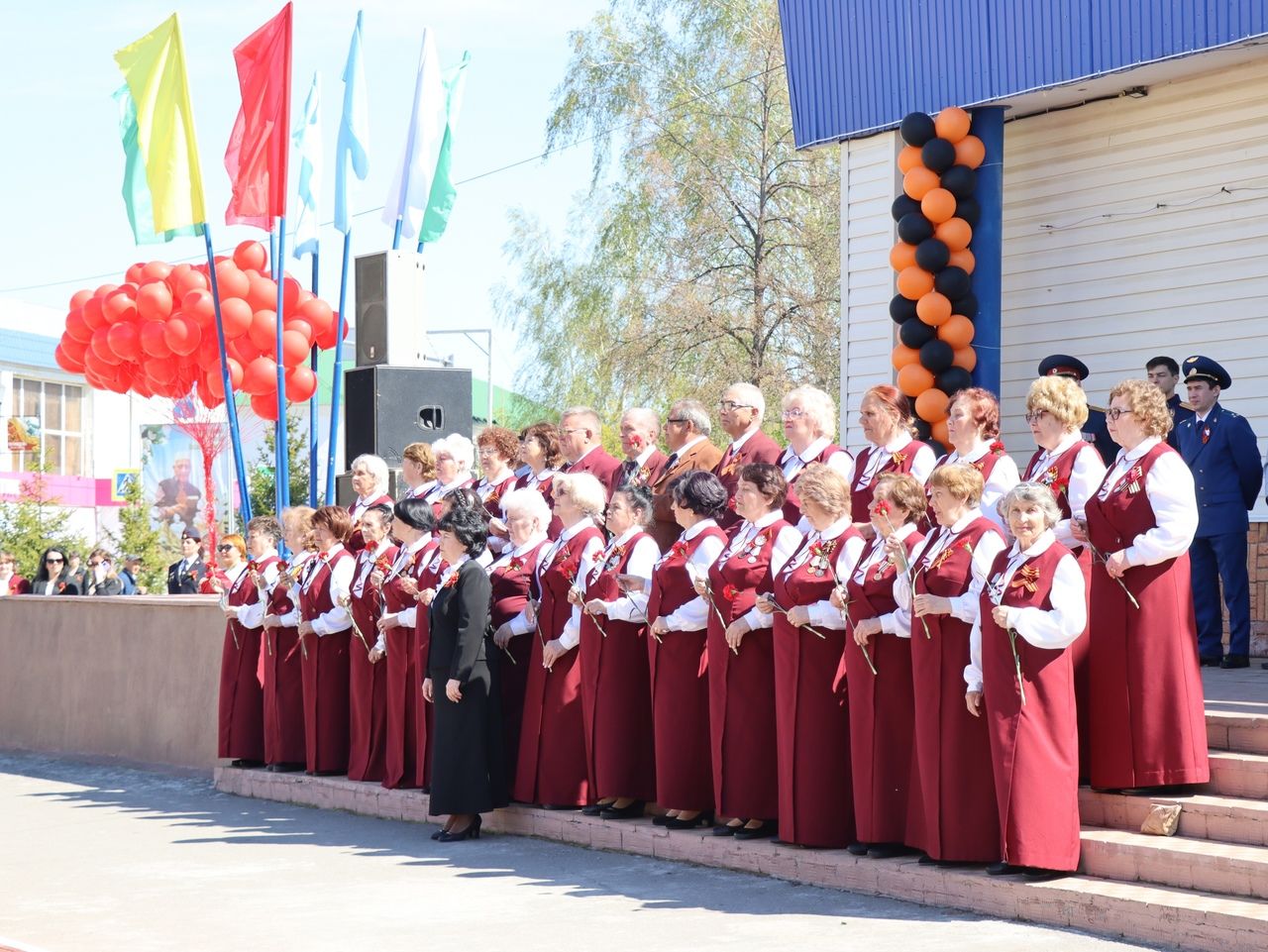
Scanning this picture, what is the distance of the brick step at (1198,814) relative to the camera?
21.8 ft

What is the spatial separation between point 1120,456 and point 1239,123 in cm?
455

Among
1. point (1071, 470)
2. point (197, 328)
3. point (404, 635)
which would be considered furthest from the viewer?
point (197, 328)

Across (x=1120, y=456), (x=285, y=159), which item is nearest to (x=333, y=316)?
(x=285, y=159)

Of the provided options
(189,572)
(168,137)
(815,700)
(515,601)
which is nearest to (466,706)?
(515,601)

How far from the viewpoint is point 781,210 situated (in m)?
26.4

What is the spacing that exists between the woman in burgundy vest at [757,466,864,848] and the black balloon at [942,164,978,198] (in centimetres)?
448

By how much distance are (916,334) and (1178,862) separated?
558 centimetres

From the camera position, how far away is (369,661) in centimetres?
1036

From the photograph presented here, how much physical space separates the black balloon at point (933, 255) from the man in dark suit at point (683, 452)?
118 inches

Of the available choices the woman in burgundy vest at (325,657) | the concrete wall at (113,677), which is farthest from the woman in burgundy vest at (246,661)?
the concrete wall at (113,677)

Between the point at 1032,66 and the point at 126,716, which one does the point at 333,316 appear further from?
the point at 1032,66

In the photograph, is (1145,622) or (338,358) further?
(338,358)

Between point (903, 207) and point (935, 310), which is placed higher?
point (903, 207)

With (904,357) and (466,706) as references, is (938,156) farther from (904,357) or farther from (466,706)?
(466,706)
